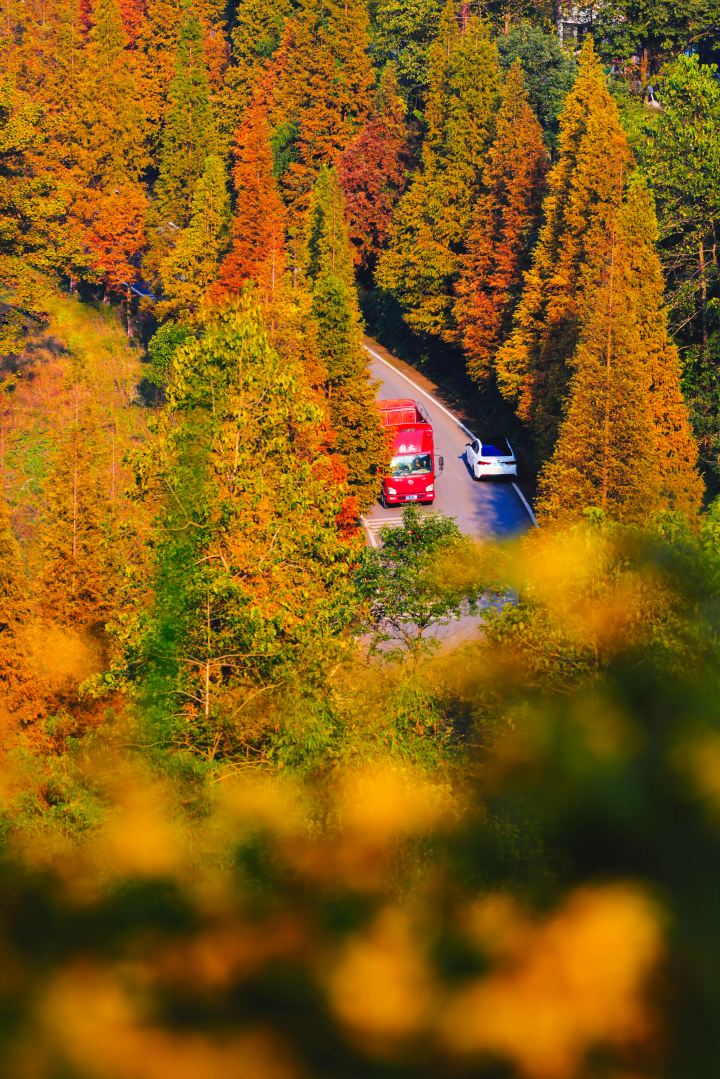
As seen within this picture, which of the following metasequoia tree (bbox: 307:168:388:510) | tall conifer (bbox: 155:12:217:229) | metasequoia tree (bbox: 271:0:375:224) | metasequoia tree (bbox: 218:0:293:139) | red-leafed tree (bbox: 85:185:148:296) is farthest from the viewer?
metasequoia tree (bbox: 218:0:293:139)

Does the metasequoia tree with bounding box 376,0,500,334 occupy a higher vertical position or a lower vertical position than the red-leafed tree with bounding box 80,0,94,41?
lower

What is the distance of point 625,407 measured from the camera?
63.8ft

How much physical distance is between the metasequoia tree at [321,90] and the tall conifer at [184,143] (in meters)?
3.98

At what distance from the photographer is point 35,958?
3205 mm

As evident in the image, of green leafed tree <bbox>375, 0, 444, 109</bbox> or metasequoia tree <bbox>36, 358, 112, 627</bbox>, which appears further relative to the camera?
green leafed tree <bbox>375, 0, 444, 109</bbox>

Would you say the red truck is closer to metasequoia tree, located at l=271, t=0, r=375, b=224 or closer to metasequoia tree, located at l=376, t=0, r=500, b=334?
metasequoia tree, located at l=376, t=0, r=500, b=334

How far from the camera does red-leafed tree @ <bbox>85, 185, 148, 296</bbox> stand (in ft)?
137

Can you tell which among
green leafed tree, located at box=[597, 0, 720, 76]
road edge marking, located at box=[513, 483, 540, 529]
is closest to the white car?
road edge marking, located at box=[513, 483, 540, 529]

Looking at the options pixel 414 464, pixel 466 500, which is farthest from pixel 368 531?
pixel 466 500

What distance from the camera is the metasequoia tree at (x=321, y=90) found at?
158ft

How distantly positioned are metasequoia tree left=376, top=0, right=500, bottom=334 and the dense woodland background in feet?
0.56

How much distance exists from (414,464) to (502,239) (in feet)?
33.9

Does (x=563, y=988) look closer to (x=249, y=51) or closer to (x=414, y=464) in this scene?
(x=414, y=464)

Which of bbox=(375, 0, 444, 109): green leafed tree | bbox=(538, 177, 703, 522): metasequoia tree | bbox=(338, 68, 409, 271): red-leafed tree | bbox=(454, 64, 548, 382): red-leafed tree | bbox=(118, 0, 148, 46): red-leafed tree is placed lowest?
bbox=(538, 177, 703, 522): metasequoia tree
